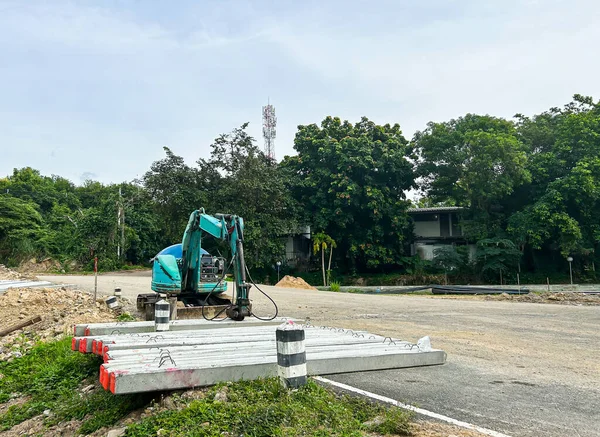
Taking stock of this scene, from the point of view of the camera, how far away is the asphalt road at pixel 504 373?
4383 millimetres

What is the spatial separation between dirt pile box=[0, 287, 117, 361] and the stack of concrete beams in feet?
11.1

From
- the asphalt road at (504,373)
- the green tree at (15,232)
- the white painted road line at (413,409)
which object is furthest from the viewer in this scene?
the green tree at (15,232)

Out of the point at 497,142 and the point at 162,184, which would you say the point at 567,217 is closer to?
the point at 497,142


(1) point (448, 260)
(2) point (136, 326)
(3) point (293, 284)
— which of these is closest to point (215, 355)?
(2) point (136, 326)

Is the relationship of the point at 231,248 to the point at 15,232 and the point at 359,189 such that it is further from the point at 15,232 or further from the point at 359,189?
the point at 15,232

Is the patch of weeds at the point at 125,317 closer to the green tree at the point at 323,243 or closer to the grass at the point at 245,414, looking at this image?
the grass at the point at 245,414

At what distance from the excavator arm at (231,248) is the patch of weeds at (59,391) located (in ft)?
9.38

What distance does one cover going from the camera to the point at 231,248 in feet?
32.2

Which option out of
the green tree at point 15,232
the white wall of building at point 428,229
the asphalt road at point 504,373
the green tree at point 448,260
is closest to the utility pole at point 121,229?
the green tree at point 15,232

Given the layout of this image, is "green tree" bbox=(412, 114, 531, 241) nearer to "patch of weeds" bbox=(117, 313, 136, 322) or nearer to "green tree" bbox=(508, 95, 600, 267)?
"green tree" bbox=(508, 95, 600, 267)

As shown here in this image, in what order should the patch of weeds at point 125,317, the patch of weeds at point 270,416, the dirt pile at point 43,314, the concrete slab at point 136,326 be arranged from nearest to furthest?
the patch of weeds at point 270,416, the concrete slab at point 136,326, the dirt pile at point 43,314, the patch of weeds at point 125,317

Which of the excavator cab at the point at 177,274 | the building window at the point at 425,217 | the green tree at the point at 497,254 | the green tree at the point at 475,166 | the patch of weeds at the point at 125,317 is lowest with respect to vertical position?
the patch of weeds at the point at 125,317

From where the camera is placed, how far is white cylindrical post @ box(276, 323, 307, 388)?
4.07 metres

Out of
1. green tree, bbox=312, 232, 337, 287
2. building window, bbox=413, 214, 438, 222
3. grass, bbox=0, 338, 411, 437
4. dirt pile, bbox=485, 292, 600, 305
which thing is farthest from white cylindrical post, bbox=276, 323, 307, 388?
building window, bbox=413, 214, 438, 222
